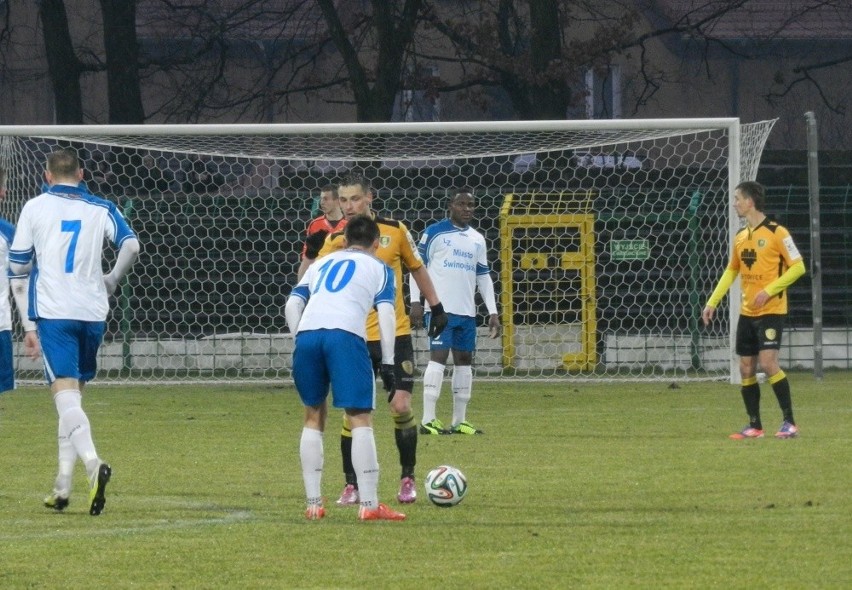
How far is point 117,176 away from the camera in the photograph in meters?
19.4

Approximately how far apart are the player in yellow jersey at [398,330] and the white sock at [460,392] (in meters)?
3.79

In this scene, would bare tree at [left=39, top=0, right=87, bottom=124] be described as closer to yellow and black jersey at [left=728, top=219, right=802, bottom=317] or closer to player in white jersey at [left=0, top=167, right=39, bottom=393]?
yellow and black jersey at [left=728, top=219, right=802, bottom=317]

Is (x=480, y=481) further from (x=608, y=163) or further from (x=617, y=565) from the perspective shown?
(x=608, y=163)

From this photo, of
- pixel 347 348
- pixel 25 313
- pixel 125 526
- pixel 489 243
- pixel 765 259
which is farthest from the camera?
pixel 489 243

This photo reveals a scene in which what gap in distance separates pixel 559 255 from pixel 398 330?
35.5 ft

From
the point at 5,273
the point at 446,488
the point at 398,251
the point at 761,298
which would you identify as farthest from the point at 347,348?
the point at 761,298

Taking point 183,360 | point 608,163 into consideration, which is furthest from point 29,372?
point 608,163

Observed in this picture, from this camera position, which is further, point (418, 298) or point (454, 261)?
point (454, 261)

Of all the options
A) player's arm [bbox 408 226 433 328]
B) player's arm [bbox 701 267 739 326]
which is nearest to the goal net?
player's arm [bbox 408 226 433 328]

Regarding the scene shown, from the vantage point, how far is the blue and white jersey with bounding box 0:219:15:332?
925 centimetres

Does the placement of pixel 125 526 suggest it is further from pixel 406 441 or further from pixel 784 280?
pixel 784 280

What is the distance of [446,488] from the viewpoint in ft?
27.8

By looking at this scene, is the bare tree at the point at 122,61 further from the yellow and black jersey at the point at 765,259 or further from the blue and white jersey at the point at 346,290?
the blue and white jersey at the point at 346,290

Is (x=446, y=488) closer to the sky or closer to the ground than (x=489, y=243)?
closer to the ground
